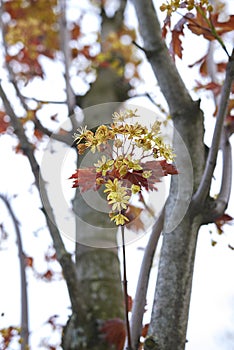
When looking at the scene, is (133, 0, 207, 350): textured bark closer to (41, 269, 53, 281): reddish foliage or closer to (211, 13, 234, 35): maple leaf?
(211, 13, 234, 35): maple leaf

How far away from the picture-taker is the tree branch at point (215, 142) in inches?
29.7

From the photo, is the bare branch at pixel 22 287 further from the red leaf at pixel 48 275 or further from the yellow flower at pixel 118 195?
the red leaf at pixel 48 275

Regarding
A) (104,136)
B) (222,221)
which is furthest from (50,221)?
(222,221)

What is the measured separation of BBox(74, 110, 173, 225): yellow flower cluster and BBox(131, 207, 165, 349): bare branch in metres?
0.37

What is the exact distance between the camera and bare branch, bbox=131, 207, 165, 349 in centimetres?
86

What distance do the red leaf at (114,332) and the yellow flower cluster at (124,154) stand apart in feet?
1.62

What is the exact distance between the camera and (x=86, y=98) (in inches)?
67.9

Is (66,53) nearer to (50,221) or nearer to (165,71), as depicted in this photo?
(165,71)

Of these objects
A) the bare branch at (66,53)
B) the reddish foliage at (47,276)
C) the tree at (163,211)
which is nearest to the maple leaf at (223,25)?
the tree at (163,211)

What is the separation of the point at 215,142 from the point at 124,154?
0.90 ft

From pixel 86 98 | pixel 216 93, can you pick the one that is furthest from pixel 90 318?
pixel 86 98

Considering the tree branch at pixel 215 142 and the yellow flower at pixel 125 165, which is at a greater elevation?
the tree branch at pixel 215 142

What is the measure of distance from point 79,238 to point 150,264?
42 cm

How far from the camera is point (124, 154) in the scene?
598 mm
